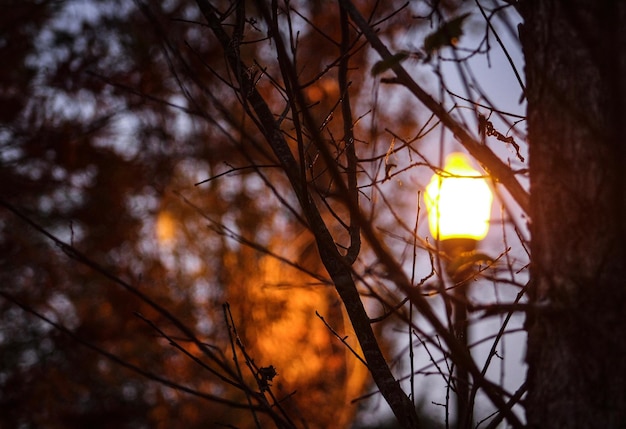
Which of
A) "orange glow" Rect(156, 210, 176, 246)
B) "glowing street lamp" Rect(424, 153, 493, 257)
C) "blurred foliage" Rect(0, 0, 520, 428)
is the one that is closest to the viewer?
"glowing street lamp" Rect(424, 153, 493, 257)

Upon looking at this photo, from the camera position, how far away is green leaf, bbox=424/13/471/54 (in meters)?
1.09

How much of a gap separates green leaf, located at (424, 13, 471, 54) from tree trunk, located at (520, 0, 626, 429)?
0.40 ft

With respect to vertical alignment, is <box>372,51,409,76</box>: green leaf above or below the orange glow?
below

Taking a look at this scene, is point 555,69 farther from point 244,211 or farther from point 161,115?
point 161,115

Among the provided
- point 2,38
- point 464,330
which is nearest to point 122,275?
point 2,38

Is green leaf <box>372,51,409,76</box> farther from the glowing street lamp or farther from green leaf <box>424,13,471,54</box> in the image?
the glowing street lamp

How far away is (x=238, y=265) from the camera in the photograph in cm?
788

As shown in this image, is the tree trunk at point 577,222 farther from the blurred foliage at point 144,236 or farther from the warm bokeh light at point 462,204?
the blurred foliage at point 144,236

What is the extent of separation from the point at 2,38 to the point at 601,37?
6691 millimetres

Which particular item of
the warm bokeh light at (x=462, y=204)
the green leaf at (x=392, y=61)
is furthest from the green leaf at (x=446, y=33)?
the warm bokeh light at (x=462, y=204)

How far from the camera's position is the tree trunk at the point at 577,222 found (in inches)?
35.3

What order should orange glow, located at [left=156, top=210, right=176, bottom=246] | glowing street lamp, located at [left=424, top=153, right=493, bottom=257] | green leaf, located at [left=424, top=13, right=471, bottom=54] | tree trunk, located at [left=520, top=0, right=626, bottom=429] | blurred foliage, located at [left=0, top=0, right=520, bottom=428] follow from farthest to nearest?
orange glow, located at [left=156, top=210, right=176, bottom=246]
blurred foliage, located at [left=0, top=0, right=520, bottom=428]
glowing street lamp, located at [left=424, top=153, right=493, bottom=257]
green leaf, located at [left=424, top=13, right=471, bottom=54]
tree trunk, located at [left=520, top=0, right=626, bottom=429]

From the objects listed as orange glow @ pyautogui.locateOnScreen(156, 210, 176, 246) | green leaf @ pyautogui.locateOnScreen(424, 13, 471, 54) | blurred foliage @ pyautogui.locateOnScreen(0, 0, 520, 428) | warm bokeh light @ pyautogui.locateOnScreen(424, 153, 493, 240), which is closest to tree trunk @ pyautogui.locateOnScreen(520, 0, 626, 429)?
green leaf @ pyautogui.locateOnScreen(424, 13, 471, 54)

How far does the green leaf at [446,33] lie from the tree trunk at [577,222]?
123 millimetres
